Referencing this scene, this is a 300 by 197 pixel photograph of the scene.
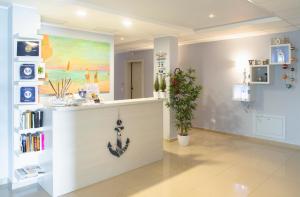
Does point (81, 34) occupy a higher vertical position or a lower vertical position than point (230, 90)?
higher

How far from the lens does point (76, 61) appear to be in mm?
5000

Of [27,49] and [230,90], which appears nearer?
[27,49]

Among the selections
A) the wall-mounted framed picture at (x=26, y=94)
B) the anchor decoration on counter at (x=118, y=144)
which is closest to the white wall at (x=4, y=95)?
the wall-mounted framed picture at (x=26, y=94)

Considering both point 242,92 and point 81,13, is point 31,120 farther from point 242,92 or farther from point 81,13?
point 242,92

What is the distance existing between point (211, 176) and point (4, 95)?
3.19 m

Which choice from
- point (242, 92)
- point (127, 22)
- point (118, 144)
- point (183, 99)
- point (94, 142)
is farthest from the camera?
point (242, 92)

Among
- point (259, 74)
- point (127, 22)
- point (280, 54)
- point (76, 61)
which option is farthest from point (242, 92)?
point (76, 61)

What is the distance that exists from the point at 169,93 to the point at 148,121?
143 centimetres

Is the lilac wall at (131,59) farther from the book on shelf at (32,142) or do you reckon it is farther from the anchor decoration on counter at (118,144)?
the book on shelf at (32,142)

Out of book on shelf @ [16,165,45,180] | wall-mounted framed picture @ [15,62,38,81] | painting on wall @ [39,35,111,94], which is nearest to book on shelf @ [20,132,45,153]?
book on shelf @ [16,165,45,180]

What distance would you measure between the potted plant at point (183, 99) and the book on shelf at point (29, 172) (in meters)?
2.91

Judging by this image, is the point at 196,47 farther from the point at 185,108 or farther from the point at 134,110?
the point at 134,110

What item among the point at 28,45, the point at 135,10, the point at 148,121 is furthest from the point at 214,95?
the point at 28,45

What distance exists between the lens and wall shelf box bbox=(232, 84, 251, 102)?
5567 millimetres
